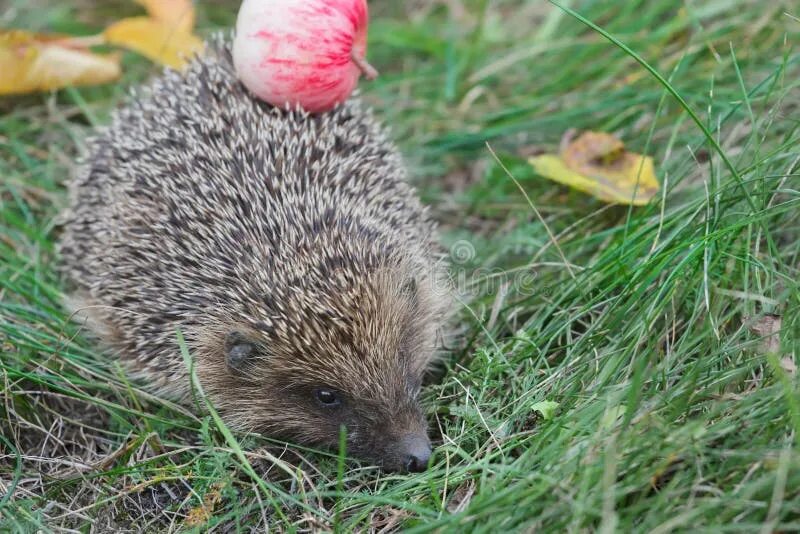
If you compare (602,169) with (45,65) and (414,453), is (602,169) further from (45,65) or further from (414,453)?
(45,65)

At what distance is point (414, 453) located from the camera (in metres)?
3.25

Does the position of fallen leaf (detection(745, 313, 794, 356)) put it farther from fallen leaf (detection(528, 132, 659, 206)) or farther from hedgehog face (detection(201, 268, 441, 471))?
hedgehog face (detection(201, 268, 441, 471))

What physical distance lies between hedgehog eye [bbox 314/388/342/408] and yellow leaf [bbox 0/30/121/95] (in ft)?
9.89

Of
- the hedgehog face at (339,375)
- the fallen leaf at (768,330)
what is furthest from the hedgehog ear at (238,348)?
the fallen leaf at (768,330)

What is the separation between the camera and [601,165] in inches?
176

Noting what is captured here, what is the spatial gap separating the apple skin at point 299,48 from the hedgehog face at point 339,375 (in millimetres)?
1050

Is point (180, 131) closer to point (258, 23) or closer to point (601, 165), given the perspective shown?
point (258, 23)

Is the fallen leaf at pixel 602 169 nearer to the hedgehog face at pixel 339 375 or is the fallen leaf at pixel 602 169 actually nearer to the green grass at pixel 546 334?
the green grass at pixel 546 334

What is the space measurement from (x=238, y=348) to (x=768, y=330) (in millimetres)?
2135

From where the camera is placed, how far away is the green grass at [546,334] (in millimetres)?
2688

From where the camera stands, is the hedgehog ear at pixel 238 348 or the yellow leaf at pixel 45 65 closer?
the hedgehog ear at pixel 238 348

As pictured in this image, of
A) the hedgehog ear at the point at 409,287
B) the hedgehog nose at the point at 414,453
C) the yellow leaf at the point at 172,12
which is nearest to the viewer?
the hedgehog nose at the point at 414,453

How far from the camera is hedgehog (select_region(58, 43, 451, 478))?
11.1 feet

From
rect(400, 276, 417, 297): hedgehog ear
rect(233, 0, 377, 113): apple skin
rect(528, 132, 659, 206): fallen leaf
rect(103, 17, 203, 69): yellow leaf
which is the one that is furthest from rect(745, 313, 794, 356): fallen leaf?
rect(103, 17, 203, 69): yellow leaf
